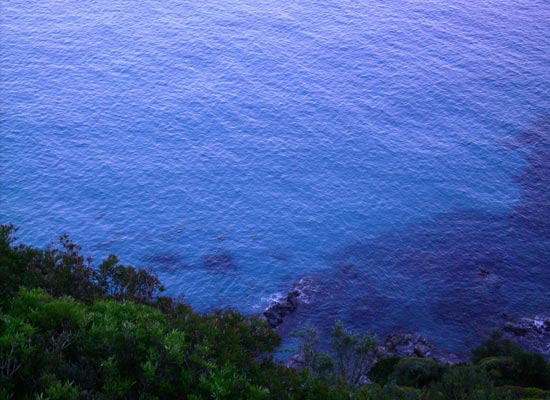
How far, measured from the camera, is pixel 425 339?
72.2 meters

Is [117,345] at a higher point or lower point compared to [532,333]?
lower

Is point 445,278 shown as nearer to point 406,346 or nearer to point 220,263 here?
point 406,346

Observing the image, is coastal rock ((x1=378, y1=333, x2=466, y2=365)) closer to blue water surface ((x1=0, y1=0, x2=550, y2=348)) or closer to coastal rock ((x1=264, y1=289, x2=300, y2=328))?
blue water surface ((x1=0, y1=0, x2=550, y2=348))

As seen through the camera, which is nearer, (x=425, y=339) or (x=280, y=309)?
(x=425, y=339)

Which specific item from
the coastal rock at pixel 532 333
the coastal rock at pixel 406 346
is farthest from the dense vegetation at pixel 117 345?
the coastal rock at pixel 532 333

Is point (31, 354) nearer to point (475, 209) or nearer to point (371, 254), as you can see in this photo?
point (371, 254)

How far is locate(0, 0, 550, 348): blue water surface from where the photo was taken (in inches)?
3265

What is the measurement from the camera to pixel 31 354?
2002 centimetres

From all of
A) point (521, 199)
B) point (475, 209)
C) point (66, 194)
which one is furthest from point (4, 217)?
point (521, 199)

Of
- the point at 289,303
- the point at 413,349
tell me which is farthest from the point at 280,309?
the point at 413,349

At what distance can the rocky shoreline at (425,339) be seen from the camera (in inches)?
2734

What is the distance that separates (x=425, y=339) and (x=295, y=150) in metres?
47.0

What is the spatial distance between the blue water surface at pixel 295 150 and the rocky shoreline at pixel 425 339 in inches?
97.7

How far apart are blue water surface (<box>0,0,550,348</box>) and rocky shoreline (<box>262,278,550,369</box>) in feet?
8.14
